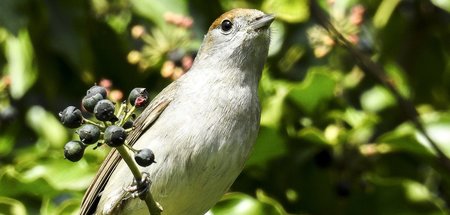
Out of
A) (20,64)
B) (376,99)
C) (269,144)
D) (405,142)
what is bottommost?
(405,142)

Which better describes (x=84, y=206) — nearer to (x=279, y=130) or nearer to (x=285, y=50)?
(x=279, y=130)

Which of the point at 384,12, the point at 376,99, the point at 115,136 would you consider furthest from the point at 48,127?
the point at 115,136

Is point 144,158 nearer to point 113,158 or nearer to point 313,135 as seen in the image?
point 113,158

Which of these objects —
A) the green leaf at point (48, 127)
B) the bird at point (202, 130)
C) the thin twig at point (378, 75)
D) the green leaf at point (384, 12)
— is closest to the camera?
the thin twig at point (378, 75)

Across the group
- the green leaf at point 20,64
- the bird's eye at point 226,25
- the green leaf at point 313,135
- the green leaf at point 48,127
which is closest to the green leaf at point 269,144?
the green leaf at point 313,135

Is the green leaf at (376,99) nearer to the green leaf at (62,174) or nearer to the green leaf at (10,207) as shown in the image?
the green leaf at (62,174)

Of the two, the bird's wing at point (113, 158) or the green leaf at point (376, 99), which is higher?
the bird's wing at point (113, 158)

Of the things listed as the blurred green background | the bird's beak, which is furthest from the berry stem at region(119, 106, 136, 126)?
the bird's beak
